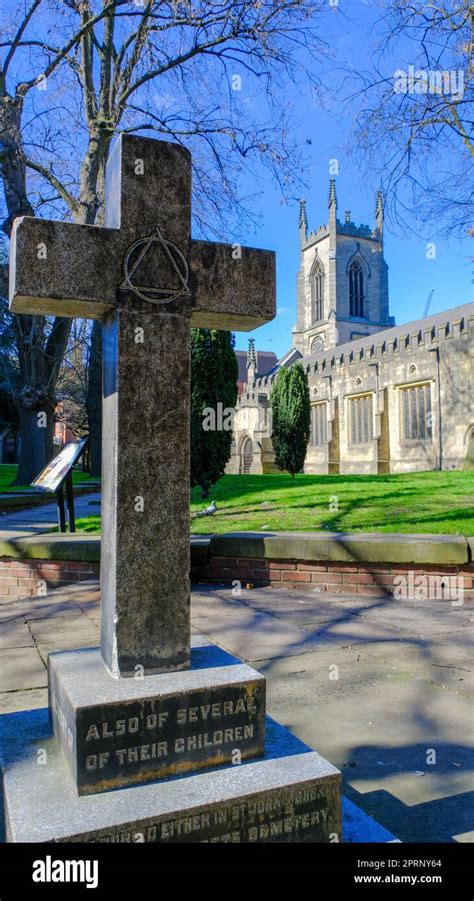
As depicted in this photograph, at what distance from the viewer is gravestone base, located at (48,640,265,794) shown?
1971 millimetres

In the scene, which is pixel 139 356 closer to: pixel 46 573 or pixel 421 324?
pixel 46 573

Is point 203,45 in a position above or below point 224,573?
above

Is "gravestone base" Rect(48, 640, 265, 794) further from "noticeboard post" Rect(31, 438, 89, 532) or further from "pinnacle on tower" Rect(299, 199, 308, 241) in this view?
"pinnacle on tower" Rect(299, 199, 308, 241)

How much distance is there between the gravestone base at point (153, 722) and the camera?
197 centimetres

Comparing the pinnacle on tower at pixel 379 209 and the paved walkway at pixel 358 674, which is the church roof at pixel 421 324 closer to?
the pinnacle on tower at pixel 379 209

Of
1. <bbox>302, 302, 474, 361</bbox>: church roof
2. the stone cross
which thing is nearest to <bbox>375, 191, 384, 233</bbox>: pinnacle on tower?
<bbox>302, 302, 474, 361</bbox>: church roof

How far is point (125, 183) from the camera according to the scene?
2.32 metres

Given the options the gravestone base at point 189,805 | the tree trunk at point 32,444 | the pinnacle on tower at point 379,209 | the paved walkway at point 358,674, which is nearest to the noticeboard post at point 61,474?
the paved walkway at point 358,674

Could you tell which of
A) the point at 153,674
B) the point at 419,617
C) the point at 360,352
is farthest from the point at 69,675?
the point at 360,352

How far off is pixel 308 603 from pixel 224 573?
3.95ft

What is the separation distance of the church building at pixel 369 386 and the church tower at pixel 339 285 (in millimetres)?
98
